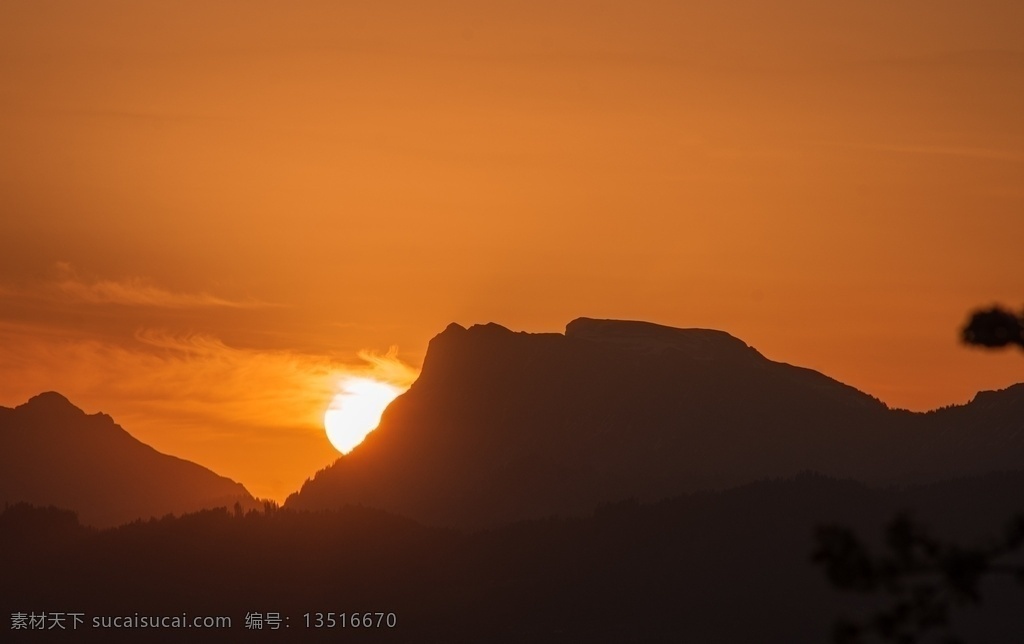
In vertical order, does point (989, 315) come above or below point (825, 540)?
above

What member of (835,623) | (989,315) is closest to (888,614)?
(835,623)

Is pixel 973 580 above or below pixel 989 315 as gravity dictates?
below

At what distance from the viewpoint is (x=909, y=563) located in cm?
2152

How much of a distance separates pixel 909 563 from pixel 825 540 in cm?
114

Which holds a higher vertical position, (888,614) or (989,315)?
(989,315)

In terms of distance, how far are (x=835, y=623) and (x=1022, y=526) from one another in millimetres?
2454

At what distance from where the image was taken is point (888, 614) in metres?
21.3

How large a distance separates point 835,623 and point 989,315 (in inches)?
161

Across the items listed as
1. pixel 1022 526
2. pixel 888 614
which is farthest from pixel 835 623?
pixel 1022 526

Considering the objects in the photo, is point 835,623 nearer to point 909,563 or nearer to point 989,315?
point 909,563

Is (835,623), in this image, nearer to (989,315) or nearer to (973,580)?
(973,580)

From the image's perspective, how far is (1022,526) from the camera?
21.2m

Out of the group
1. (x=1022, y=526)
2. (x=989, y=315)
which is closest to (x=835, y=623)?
(x=1022, y=526)

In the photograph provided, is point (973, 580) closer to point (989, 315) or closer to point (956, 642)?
point (956, 642)
